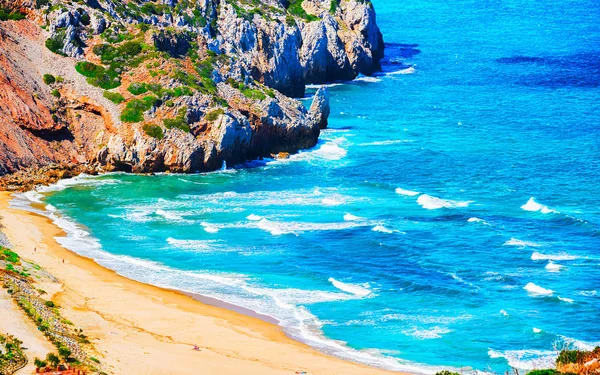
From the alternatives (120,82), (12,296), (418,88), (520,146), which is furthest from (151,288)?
(418,88)

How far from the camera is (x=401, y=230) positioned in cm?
8194

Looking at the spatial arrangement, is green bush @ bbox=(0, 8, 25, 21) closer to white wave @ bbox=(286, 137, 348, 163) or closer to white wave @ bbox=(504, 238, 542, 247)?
white wave @ bbox=(286, 137, 348, 163)

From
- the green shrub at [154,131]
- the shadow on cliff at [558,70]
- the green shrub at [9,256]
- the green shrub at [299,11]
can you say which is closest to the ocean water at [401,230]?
the green shrub at [154,131]

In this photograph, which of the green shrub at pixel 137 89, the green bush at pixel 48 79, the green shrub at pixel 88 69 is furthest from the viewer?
the green shrub at pixel 88 69

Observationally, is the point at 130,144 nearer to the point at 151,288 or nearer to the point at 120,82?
the point at 120,82

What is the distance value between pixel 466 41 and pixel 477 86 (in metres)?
36.9

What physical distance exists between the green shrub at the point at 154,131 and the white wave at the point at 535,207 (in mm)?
34955

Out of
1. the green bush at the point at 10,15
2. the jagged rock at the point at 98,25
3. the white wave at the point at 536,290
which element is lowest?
the white wave at the point at 536,290

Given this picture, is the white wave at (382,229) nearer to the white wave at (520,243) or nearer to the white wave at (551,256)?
the white wave at (520,243)

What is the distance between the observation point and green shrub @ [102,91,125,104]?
10256cm

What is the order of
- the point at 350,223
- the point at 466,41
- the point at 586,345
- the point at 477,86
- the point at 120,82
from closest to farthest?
the point at 586,345, the point at 350,223, the point at 120,82, the point at 477,86, the point at 466,41

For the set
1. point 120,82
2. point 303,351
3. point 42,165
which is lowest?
point 303,351

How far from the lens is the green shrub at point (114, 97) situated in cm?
10256

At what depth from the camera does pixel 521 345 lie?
60531mm
